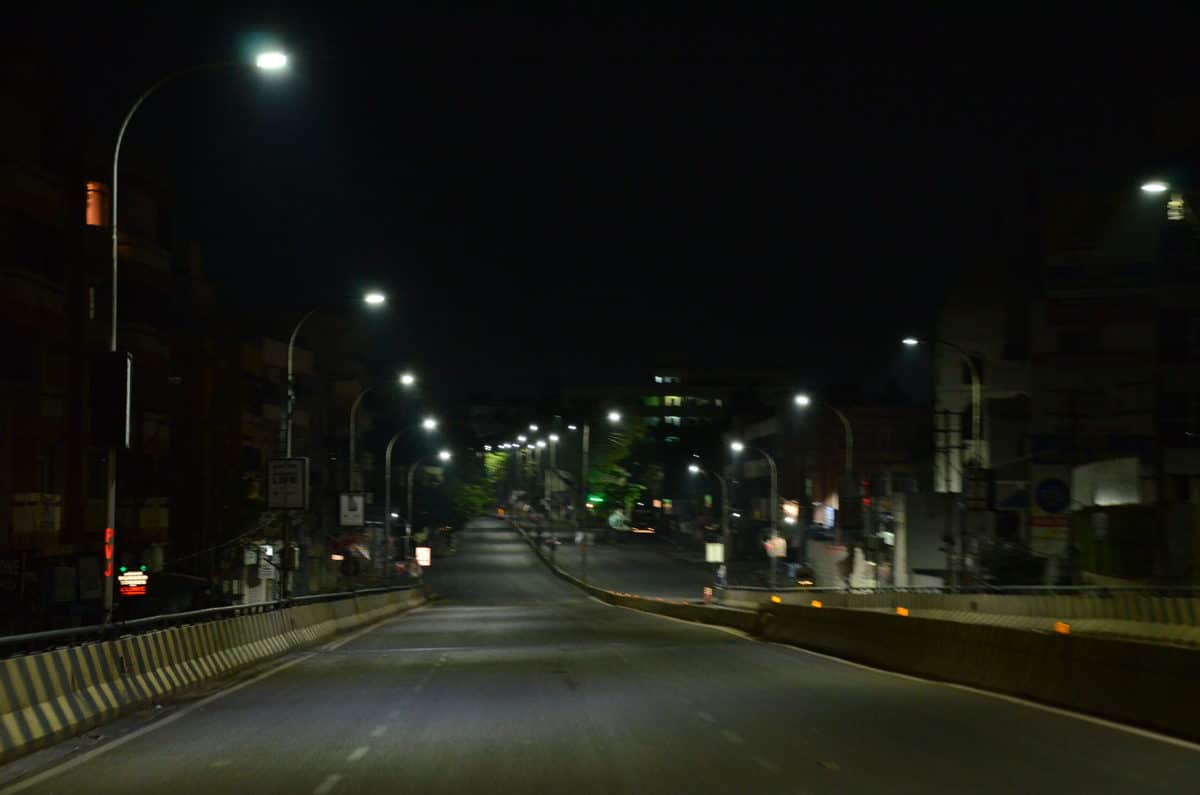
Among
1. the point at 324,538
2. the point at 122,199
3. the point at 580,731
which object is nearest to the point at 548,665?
the point at 580,731

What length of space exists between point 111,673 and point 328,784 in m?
8.39

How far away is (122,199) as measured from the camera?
179 feet

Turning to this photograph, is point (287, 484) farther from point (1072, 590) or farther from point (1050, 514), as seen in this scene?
point (1072, 590)

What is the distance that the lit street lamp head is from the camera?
1933 centimetres

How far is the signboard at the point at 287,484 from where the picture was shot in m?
39.0

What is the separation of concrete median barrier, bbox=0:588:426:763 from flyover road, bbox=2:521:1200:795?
2.47 feet

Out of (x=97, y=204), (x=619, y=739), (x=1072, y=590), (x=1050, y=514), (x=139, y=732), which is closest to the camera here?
(x=619, y=739)

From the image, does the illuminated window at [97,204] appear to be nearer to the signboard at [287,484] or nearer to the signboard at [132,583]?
the signboard at [132,583]

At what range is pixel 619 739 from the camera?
612 inches

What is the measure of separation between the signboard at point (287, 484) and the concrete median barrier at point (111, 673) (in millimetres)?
5857

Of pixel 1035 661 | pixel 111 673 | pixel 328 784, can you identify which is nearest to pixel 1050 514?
pixel 1035 661

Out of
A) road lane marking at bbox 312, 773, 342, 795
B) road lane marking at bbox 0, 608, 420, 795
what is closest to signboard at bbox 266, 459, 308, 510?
road lane marking at bbox 0, 608, 420, 795

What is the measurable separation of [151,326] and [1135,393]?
45508 mm

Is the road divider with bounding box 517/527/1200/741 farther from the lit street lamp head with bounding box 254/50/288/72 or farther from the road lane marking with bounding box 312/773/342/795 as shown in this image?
the lit street lamp head with bounding box 254/50/288/72
